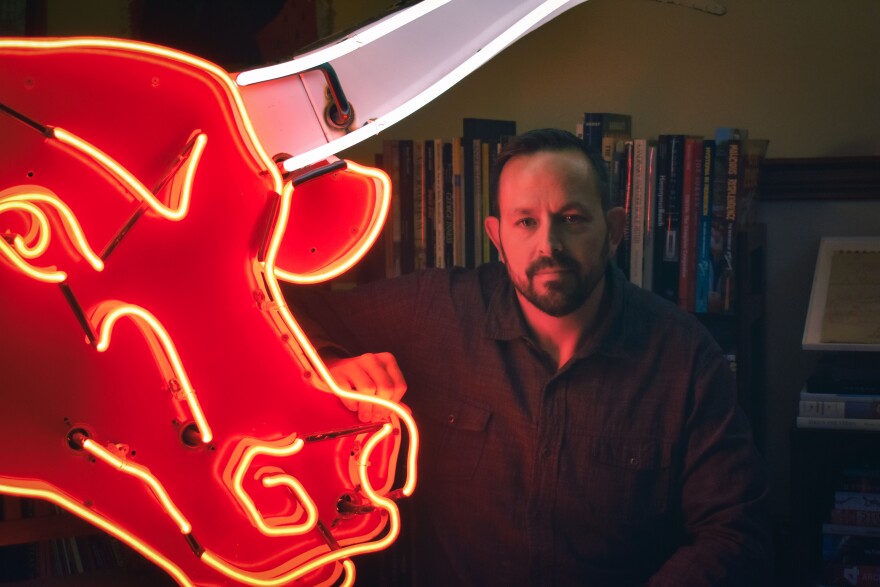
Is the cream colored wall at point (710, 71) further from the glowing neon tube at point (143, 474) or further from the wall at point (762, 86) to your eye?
the glowing neon tube at point (143, 474)

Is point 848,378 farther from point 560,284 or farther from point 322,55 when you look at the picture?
point 322,55

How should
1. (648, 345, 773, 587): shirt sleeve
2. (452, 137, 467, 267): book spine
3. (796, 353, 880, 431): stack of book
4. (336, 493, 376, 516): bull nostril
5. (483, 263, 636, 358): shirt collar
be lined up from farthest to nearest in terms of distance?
(452, 137, 467, 267): book spine
(796, 353, 880, 431): stack of book
(483, 263, 636, 358): shirt collar
(648, 345, 773, 587): shirt sleeve
(336, 493, 376, 516): bull nostril

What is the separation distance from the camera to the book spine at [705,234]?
1.62m

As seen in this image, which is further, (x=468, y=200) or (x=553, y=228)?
(x=468, y=200)

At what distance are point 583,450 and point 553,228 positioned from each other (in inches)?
14.2

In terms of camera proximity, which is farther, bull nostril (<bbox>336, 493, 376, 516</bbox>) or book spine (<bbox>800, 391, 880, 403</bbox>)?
book spine (<bbox>800, 391, 880, 403</bbox>)

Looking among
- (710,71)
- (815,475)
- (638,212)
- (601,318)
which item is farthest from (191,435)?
(710,71)

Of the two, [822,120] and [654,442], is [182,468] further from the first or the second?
[822,120]

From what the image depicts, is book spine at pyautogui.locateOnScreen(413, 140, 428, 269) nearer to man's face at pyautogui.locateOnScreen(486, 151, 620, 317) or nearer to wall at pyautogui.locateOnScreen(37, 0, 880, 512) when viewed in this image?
man's face at pyautogui.locateOnScreen(486, 151, 620, 317)

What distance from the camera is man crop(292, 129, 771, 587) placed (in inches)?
56.0

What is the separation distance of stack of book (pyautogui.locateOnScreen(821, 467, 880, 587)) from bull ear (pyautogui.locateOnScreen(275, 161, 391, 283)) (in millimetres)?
1022

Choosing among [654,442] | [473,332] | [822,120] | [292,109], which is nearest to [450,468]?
[473,332]

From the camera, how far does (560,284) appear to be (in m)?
1.45

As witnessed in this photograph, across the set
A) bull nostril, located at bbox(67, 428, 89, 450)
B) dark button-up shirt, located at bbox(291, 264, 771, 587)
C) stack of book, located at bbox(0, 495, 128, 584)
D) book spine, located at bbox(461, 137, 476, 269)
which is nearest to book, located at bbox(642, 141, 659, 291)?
dark button-up shirt, located at bbox(291, 264, 771, 587)
